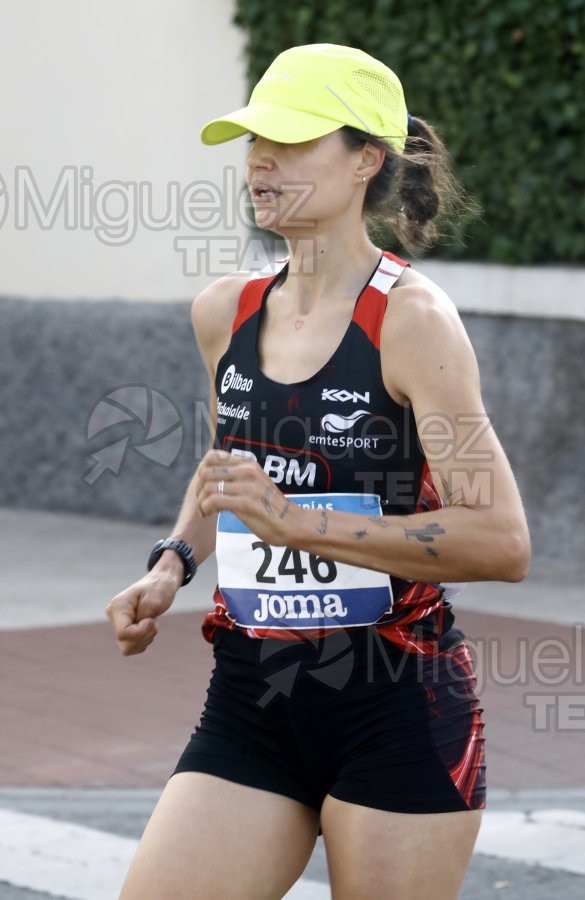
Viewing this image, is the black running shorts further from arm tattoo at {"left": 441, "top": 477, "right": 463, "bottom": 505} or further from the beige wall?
the beige wall

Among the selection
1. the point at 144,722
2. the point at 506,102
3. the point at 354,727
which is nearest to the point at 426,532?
the point at 354,727

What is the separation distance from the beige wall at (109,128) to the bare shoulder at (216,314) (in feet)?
20.7

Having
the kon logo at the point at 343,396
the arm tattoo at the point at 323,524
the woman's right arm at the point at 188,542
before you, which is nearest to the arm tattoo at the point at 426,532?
the arm tattoo at the point at 323,524

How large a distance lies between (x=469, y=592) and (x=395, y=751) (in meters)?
5.47

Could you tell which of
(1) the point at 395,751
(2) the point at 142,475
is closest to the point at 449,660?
(1) the point at 395,751

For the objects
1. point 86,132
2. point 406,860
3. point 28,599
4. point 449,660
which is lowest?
point 28,599

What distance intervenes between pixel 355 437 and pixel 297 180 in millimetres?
453

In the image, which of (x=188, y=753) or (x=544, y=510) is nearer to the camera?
(x=188, y=753)

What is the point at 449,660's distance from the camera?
285cm

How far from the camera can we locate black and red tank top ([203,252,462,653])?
2734 millimetres

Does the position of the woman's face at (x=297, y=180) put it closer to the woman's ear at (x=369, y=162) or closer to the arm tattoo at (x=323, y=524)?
the woman's ear at (x=369, y=162)

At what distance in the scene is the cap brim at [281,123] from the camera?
109 inches

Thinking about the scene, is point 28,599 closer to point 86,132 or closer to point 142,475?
point 142,475

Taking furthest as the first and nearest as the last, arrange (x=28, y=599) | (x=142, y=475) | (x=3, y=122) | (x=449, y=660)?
(x=3, y=122) < (x=142, y=475) < (x=28, y=599) < (x=449, y=660)
